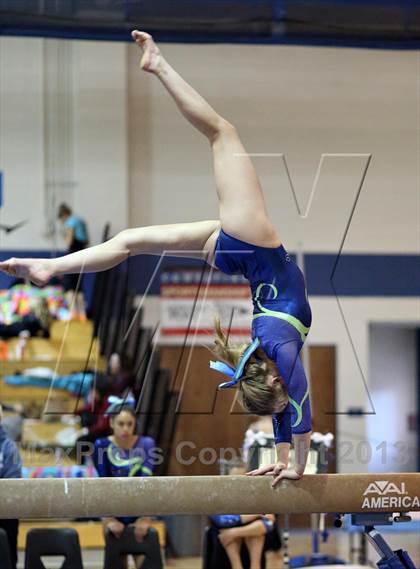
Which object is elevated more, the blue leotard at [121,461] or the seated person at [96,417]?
the seated person at [96,417]

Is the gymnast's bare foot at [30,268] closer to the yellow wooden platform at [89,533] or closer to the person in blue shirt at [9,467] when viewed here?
the person in blue shirt at [9,467]

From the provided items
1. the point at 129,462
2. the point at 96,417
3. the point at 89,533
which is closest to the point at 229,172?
the point at 129,462

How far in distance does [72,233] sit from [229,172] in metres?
6.53

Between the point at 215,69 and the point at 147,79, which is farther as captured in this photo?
the point at 147,79

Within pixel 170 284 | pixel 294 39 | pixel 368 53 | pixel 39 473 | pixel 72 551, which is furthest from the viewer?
pixel 170 284

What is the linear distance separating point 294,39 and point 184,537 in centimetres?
Answer: 500

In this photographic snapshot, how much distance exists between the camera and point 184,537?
9.95m

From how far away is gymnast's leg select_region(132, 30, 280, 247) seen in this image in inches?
189

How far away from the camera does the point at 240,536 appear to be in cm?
767

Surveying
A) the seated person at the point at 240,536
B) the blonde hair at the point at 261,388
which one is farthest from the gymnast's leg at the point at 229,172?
the seated person at the point at 240,536

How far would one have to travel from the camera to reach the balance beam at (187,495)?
15.9 ft

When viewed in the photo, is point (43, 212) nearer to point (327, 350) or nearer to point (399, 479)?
point (327, 350)

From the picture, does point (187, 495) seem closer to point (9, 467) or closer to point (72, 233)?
point (9, 467)

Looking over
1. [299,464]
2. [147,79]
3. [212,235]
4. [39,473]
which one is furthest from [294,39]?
[299,464]
